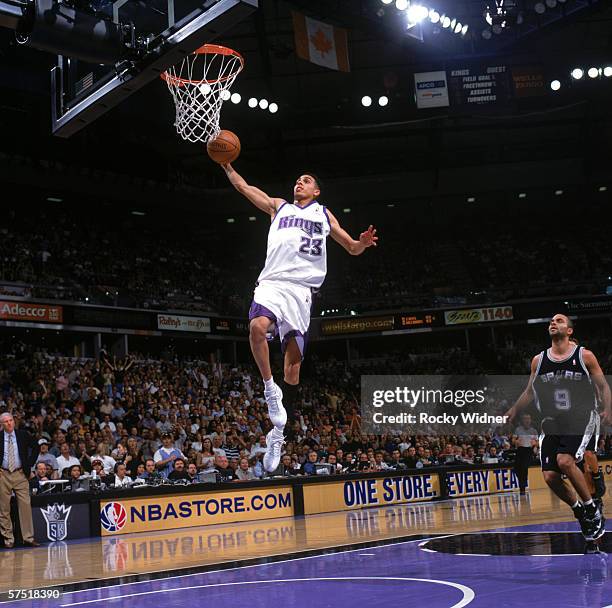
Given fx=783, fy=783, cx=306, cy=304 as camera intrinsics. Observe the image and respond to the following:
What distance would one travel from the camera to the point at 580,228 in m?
37.2

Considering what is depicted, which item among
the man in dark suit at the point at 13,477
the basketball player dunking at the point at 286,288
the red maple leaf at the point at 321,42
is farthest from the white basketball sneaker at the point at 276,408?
the red maple leaf at the point at 321,42

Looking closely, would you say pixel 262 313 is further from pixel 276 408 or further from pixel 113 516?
pixel 113 516

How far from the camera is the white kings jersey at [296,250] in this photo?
655 cm

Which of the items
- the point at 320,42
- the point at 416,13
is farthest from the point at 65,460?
the point at 416,13

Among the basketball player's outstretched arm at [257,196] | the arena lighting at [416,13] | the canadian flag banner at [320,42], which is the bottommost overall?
the basketball player's outstretched arm at [257,196]

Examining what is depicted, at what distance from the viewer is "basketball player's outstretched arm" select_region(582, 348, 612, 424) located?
8.02m

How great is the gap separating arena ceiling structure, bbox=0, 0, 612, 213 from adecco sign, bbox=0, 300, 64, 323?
5990 millimetres

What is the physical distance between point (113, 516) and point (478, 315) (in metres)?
23.1

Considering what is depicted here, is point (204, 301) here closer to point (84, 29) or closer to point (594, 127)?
point (594, 127)

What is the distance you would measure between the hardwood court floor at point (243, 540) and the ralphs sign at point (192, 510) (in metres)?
0.40

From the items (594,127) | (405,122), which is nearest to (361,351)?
(405,122)

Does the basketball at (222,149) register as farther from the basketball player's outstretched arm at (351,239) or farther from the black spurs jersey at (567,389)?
the black spurs jersey at (567,389)

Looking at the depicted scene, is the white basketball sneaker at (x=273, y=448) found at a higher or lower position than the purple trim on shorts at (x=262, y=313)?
lower

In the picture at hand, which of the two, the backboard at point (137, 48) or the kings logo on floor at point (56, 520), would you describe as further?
the kings logo on floor at point (56, 520)
